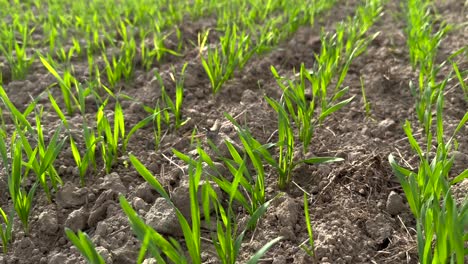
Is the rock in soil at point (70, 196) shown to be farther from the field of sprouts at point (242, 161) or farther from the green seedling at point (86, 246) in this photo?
the green seedling at point (86, 246)

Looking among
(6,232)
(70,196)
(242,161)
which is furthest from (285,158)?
(6,232)

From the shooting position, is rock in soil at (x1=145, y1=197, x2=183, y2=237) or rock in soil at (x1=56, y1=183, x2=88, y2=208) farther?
rock in soil at (x1=56, y1=183, x2=88, y2=208)

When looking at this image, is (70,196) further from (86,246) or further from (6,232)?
(86,246)

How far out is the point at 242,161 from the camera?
3.82 ft

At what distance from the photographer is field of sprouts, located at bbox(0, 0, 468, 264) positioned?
1.15 meters

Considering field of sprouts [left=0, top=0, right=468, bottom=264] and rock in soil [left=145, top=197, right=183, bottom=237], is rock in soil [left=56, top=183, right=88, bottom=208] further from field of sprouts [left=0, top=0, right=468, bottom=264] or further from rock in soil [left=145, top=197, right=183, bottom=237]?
rock in soil [left=145, top=197, right=183, bottom=237]

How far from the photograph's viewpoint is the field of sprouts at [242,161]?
1.15 m

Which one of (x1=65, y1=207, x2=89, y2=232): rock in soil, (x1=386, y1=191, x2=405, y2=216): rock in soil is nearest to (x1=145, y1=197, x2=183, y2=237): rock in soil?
(x1=65, y1=207, x2=89, y2=232): rock in soil

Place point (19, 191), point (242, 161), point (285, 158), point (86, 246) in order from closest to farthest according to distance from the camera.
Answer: point (86, 246)
point (242, 161)
point (19, 191)
point (285, 158)

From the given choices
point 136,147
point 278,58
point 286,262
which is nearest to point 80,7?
point 278,58

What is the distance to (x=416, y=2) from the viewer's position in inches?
106

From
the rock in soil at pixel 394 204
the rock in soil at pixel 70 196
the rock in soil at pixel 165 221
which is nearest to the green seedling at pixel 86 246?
the rock in soil at pixel 165 221

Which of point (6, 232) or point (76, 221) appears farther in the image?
point (76, 221)

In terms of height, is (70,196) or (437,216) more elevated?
(437,216)
